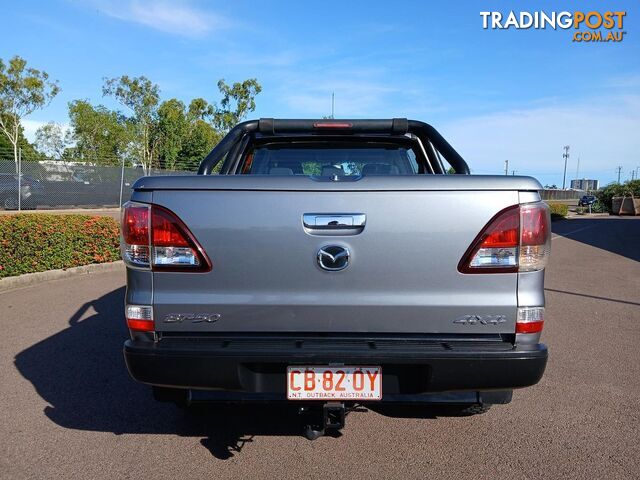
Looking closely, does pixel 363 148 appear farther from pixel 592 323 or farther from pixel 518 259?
pixel 592 323

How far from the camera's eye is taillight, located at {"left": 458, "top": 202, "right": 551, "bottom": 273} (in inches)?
97.3

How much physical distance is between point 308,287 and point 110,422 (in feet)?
6.30

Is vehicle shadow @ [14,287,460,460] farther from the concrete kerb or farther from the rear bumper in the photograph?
the concrete kerb

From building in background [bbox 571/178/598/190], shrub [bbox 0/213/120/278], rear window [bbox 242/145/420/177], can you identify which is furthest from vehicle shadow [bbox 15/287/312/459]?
building in background [bbox 571/178/598/190]

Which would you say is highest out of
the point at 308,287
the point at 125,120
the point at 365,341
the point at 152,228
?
the point at 125,120

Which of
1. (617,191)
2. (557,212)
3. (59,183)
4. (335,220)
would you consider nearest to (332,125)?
(335,220)

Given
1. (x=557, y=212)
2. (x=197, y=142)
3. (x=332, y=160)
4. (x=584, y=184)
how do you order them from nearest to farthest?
1. (x=332, y=160)
2. (x=557, y=212)
3. (x=197, y=142)
4. (x=584, y=184)

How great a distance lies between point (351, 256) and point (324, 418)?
2.70 feet

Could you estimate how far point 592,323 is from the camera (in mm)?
6402

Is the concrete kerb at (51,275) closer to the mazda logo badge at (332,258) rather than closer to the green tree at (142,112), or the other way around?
the mazda logo badge at (332,258)

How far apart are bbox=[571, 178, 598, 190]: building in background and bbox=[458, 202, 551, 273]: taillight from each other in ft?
353

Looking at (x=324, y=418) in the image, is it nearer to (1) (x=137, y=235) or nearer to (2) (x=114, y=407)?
(1) (x=137, y=235)

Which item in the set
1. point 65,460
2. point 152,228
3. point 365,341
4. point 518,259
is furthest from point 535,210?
point 65,460

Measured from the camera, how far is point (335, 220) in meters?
2.48
